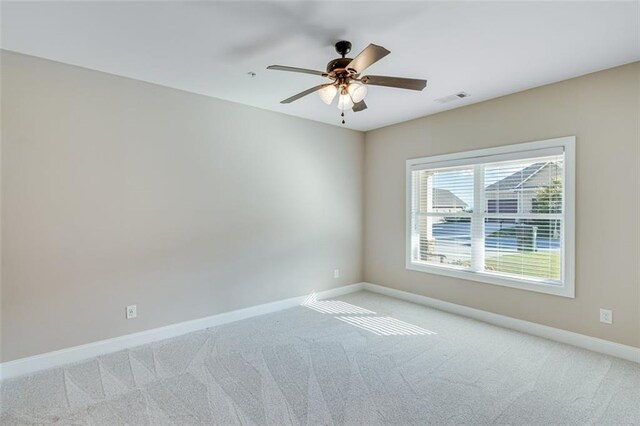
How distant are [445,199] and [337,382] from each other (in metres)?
2.93

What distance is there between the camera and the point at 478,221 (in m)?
4.07

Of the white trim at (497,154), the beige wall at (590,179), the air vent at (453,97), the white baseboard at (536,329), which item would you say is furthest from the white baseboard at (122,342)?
the air vent at (453,97)

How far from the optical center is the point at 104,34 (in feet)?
7.96

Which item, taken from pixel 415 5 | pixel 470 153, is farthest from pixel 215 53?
pixel 470 153

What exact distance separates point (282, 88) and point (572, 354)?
3.85m

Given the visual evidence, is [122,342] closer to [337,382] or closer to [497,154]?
[337,382]

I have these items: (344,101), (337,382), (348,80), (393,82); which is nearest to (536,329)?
(337,382)

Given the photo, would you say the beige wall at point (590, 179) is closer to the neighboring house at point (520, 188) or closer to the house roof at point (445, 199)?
the neighboring house at point (520, 188)

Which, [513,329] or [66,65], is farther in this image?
[513,329]

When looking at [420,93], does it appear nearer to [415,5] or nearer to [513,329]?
[415,5]

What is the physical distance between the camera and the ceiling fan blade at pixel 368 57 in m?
1.95

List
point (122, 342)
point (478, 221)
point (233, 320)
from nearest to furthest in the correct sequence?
point (122, 342) → point (233, 320) → point (478, 221)

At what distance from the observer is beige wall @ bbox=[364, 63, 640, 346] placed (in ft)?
9.60

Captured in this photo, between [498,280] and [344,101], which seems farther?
[498,280]
